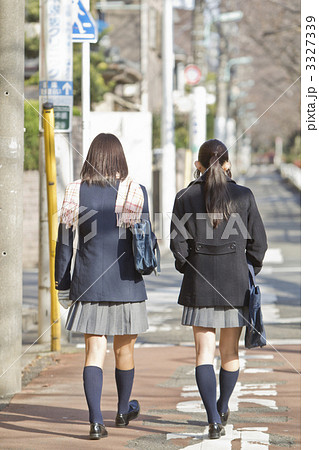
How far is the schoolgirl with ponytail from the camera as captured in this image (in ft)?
18.6

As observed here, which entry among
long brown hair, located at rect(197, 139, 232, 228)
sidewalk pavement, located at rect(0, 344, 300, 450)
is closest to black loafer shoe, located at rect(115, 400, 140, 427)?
sidewalk pavement, located at rect(0, 344, 300, 450)

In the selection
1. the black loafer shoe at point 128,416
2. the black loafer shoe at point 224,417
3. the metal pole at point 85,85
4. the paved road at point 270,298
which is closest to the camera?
the black loafer shoe at point 224,417

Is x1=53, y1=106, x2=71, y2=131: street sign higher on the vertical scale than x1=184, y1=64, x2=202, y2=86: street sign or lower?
lower

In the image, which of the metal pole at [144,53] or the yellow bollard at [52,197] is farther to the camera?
the metal pole at [144,53]

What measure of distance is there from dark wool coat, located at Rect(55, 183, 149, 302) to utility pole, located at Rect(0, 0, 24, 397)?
Result: 1502mm

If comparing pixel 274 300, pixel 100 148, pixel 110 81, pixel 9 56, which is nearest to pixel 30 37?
pixel 110 81

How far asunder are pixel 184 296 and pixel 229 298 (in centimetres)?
28

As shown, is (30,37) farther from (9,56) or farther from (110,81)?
(9,56)

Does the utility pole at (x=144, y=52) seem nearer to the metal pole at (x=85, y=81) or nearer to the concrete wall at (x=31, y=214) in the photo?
the concrete wall at (x=31, y=214)

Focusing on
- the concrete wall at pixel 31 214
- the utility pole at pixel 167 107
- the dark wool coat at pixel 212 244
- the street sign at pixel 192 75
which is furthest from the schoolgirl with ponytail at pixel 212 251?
the street sign at pixel 192 75

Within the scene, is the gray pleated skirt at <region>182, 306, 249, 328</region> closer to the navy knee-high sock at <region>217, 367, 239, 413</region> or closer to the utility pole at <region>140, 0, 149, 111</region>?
the navy knee-high sock at <region>217, 367, 239, 413</region>

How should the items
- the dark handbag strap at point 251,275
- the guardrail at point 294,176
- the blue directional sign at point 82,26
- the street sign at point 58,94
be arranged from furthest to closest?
1. the guardrail at point 294,176
2. the blue directional sign at point 82,26
3. the street sign at point 58,94
4. the dark handbag strap at point 251,275

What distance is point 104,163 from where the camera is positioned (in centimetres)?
573

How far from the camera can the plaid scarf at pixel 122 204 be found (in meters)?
5.73
